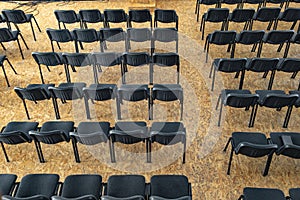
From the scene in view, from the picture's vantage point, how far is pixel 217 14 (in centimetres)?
725

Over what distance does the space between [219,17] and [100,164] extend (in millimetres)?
4172

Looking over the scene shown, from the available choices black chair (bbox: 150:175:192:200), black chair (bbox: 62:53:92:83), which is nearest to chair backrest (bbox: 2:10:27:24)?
black chair (bbox: 62:53:92:83)

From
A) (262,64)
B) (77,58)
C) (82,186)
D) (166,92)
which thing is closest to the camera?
(82,186)

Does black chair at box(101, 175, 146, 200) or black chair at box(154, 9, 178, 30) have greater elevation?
black chair at box(154, 9, 178, 30)

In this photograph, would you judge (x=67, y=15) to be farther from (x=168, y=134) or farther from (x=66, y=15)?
(x=168, y=134)

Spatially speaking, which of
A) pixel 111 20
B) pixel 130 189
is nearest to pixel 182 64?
pixel 111 20

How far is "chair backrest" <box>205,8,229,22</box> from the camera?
717 cm

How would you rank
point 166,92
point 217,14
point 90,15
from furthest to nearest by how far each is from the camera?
point 90,15 < point 217,14 < point 166,92

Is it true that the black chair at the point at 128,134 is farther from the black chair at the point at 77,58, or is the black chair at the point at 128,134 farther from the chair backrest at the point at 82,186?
the black chair at the point at 77,58

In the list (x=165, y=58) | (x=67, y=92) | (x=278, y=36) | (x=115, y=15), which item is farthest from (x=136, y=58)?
(x=278, y=36)

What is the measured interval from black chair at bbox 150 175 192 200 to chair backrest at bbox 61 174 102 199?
625 mm

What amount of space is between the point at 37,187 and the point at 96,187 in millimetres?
684

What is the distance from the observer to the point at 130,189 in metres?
3.93

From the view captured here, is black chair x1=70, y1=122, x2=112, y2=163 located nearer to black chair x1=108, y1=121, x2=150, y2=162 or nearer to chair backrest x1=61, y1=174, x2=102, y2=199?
black chair x1=108, y1=121, x2=150, y2=162
